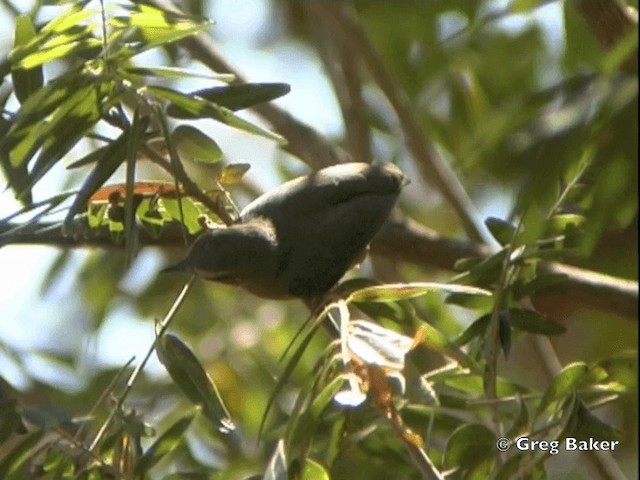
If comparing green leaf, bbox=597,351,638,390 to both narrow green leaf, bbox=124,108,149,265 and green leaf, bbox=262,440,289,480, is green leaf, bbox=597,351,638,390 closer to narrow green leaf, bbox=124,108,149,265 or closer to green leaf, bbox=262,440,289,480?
green leaf, bbox=262,440,289,480

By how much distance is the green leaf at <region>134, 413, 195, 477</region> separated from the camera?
1.31 meters

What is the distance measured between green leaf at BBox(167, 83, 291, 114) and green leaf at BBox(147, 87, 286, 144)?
0.04 ft

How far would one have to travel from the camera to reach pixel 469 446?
1.40 m

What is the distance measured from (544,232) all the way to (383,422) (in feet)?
0.92

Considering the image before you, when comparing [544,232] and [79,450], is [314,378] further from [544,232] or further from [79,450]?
[544,232]

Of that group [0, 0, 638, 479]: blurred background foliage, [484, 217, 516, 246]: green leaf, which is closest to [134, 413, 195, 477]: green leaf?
[0, 0, 638, 479]: blurred background foliage

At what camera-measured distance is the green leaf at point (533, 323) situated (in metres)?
1.47

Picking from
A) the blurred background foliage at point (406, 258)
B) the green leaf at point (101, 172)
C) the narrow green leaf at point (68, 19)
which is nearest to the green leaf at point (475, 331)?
the blurred background foliage at point (406, 258)

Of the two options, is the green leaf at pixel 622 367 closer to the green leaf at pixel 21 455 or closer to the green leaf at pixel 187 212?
the green leaf at pixel 187 212

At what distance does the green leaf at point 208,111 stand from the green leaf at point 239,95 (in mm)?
12

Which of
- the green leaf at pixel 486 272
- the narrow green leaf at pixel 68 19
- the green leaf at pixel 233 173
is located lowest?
the green leaf at pixel 486 272

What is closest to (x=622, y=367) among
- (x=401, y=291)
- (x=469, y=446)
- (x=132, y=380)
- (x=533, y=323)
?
(x=533, y=323)

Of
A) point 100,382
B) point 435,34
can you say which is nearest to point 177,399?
point 100,382

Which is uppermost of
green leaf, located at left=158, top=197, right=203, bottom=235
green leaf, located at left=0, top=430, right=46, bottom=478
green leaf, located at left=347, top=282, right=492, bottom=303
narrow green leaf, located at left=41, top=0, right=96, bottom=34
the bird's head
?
narrow green leaf, located at left=41, top=0, right=96, bottom=34
